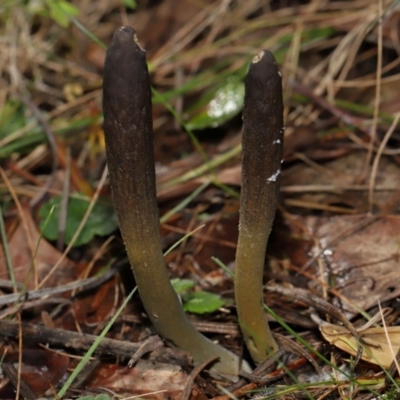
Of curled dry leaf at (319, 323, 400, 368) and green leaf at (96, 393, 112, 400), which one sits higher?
curled dry leaf at (319, 323, 400, 368)

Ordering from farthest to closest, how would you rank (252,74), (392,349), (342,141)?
1. (342,141)
2. (392,349)
3. (252,74)

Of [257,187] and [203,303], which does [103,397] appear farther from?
[257,187]

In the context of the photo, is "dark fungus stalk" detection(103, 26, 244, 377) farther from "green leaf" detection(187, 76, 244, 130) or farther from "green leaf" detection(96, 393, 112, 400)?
"green leaf" detection(187, 76, 244, 130)

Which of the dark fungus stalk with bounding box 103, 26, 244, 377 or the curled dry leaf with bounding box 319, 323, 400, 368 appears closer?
the dark fungus stalk with bounding box 103, 26, 244, 377

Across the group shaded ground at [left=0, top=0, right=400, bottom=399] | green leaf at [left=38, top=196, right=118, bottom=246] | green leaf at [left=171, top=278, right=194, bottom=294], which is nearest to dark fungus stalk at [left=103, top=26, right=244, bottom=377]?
shaded ground at [left=0, top=0, right=400, bottom=399]

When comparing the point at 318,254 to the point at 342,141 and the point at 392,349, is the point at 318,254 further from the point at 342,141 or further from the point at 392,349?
the point at 342,141

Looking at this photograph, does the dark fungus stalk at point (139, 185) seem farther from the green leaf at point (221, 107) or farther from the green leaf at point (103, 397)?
the green leaf at point (221, 107)

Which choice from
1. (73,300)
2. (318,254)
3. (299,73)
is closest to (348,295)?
(318,254)
